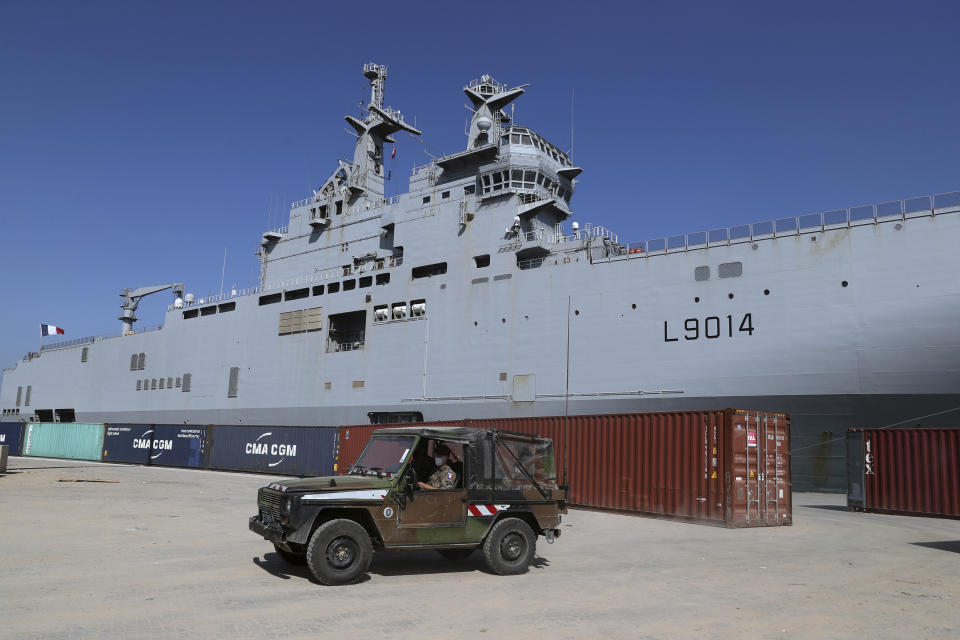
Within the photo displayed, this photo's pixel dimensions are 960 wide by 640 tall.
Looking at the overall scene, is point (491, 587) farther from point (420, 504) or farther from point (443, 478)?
point (443, 478)

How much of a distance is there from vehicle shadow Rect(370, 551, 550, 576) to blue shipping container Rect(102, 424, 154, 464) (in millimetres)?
30931

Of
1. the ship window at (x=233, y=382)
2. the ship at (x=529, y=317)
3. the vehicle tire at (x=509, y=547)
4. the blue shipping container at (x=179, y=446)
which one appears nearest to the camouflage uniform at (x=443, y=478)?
the vehicle tire at (x=509, y=547)

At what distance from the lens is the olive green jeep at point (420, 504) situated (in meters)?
8.55

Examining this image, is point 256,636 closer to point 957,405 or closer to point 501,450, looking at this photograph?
point 501,450

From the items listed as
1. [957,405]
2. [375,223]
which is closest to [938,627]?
[957,405]

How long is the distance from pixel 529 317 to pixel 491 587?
20934 mm

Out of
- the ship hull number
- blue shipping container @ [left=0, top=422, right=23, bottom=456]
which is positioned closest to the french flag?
blue shipping container @ [left=0, top=422, right=23, bottom=456]

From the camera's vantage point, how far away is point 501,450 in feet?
32.7

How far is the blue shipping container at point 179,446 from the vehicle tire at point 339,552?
28107mm

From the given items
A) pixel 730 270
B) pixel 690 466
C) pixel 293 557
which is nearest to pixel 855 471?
pixel 690 466

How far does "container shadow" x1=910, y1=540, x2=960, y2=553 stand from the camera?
41.3ft

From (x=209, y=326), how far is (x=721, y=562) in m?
39.6

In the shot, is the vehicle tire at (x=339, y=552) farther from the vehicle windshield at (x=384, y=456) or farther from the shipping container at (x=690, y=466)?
the shipping container at (x=690, y=466)

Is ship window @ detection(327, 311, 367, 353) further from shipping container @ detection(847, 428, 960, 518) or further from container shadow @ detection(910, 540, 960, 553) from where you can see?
container shadow @ detection(910, 540, 960, 553)
